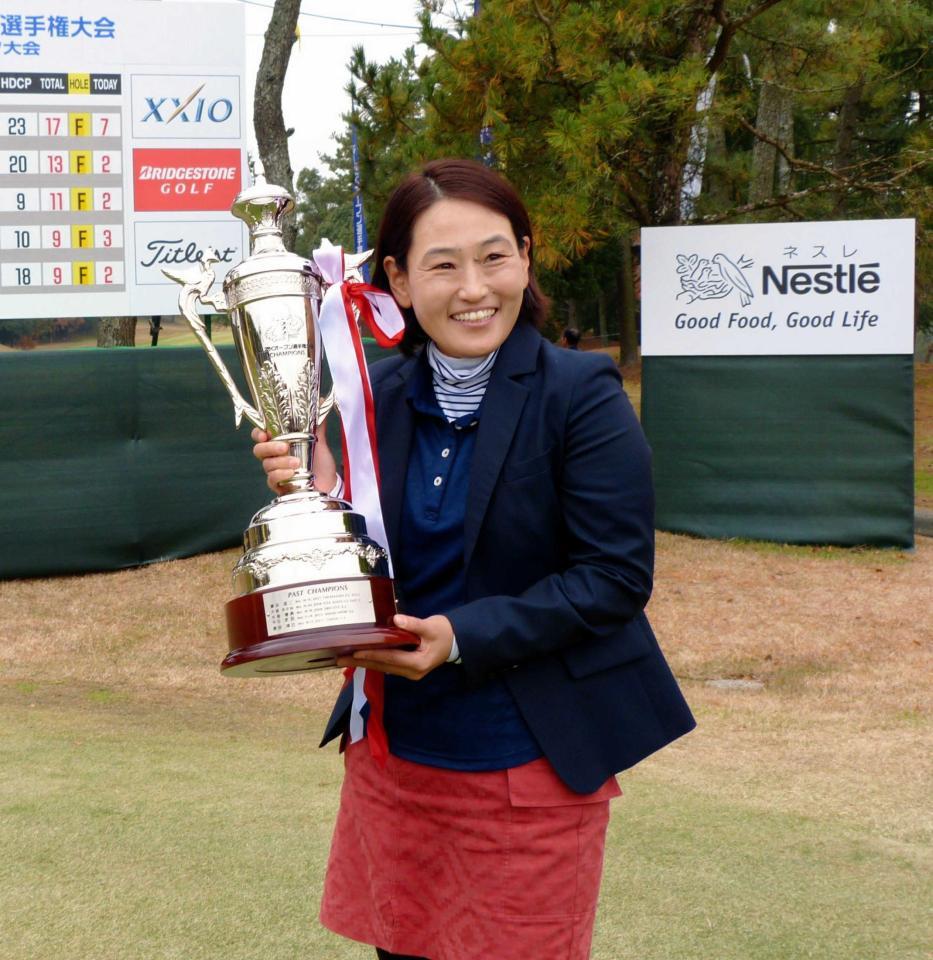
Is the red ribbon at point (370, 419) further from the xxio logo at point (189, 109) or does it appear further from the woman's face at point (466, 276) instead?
the xxio logo at point (189, 109)

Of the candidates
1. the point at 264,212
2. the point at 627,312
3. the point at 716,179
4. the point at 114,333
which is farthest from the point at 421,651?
the point at 627,312

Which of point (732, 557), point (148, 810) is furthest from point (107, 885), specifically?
point (732, 557)

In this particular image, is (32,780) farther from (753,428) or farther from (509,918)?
(753,428)

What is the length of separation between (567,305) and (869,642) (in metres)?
26.1

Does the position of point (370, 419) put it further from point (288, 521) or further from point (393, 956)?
point (393, 956)

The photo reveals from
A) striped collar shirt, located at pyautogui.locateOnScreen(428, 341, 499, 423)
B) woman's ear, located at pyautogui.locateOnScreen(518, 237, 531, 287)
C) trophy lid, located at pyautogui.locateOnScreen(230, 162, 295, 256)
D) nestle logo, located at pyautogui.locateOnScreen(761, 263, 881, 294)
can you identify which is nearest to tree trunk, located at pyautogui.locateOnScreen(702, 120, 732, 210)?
nestle logo, located at pyautogui.locateOnScreen(761, 263, 881, 294)

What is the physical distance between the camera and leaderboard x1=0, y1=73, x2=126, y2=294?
9188 mm

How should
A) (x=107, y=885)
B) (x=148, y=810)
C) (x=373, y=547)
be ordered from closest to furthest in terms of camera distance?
(x=373, y=547) → (x=107, y=885) → (x=148, y=810)

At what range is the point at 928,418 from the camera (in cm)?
2108

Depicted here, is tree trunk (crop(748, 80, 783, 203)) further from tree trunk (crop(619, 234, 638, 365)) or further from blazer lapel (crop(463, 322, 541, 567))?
blazer lapel (crop(463, 322, 541, 567))

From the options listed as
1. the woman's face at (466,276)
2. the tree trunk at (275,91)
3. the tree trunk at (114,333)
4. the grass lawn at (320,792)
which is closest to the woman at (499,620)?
the woman's face at (466,276)

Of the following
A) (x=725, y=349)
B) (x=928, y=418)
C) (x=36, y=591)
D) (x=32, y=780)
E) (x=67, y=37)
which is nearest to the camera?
(x=32, y=780)

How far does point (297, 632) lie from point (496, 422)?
1.46 feet

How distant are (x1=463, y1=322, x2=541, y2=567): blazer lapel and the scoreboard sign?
7.55 metres
